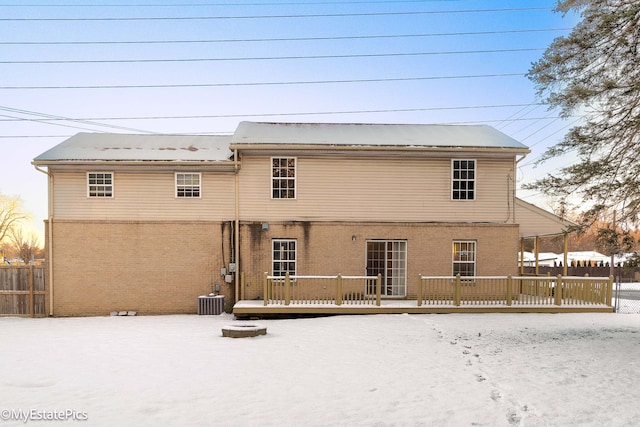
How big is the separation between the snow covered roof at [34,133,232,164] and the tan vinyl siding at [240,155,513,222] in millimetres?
2130

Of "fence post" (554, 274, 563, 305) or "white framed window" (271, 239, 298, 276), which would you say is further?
"white framed window" (271, 239, 298, 276)

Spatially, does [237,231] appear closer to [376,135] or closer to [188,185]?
[188,185]

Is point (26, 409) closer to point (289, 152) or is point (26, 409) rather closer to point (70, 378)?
point (70, 378)

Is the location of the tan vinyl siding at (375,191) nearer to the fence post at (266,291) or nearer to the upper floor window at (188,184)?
the upper floor window at (188,184)

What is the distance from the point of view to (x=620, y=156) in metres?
10.1

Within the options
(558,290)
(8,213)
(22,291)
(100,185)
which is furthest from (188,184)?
(8,213)

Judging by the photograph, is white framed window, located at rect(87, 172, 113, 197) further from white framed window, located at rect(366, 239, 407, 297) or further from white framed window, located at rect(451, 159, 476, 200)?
white framed window, located at rect(451, 159, 476, 200)

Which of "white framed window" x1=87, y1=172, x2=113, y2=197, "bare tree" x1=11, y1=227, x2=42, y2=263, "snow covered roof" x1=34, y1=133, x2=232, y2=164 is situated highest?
"snow covered roof" x1=34, y1=133, x2=232, y2=164


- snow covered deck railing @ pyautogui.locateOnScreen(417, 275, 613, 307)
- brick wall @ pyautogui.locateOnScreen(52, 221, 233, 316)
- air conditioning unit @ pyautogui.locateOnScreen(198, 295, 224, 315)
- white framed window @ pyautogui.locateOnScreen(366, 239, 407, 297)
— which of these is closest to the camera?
snow covered deck railing @ pyautogui.locateOnScreen(417, 275, 613, 307)

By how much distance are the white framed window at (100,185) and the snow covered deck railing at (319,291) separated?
23.8ft

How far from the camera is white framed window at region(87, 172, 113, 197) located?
16969 millimetres

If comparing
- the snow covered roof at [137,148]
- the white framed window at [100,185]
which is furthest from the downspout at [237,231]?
the white framed window at [100,185]

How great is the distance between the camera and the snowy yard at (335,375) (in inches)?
245

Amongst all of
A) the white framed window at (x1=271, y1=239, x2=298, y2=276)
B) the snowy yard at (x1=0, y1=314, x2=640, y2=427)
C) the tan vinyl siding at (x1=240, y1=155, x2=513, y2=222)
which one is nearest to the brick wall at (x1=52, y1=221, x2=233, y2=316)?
the white framed window at (x1=271, y1=239, x2=298, y2=276)
